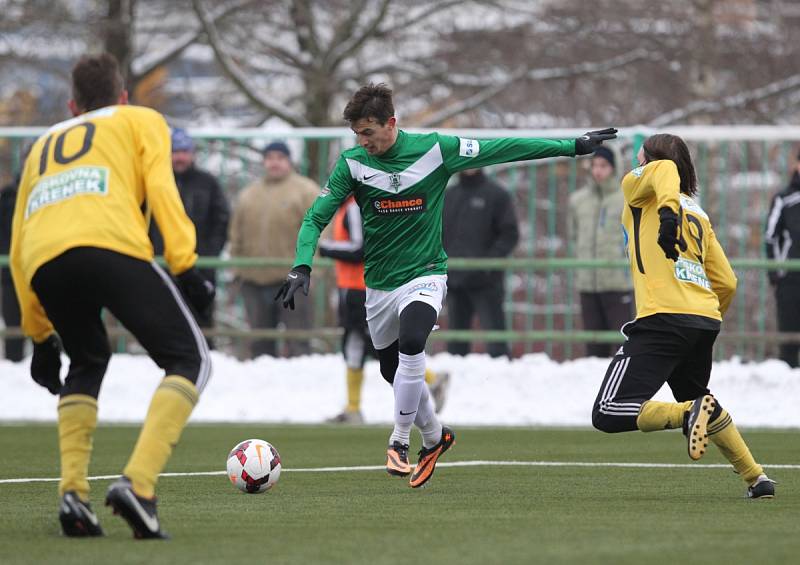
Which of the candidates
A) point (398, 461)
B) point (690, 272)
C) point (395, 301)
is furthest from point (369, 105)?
point (690, 272)

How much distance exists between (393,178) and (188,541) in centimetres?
333

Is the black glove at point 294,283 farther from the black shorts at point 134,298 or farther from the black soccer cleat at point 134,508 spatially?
the black soccer cleat at point 134,508

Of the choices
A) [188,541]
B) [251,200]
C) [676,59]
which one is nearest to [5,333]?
[251,200]

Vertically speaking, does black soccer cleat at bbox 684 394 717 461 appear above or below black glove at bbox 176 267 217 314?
below

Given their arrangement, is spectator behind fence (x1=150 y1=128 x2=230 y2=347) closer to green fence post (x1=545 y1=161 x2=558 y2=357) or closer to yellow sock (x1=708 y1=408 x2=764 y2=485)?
green fence post (x1=545 y1=161 x2=558 y2=357)

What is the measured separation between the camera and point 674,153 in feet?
26.3

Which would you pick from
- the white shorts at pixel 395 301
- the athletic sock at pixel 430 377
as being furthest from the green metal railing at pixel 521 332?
the white shorts at pixel 395 301

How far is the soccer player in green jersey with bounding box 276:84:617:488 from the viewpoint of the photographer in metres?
8.92

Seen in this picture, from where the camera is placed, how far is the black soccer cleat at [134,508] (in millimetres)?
6004

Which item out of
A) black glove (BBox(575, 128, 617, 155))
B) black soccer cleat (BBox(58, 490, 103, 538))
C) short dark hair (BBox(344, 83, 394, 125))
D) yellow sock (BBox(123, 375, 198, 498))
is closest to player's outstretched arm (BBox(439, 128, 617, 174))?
black glove (BBox(575, 128, 617, 155))

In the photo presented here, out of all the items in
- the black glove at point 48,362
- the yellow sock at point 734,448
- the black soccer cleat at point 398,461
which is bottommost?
the black soccer cleat at point 398,461

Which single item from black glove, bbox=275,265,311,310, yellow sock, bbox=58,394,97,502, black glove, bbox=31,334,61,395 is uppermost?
black glove, bbox=275,265,311,310

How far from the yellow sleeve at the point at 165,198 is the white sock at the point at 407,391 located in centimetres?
285

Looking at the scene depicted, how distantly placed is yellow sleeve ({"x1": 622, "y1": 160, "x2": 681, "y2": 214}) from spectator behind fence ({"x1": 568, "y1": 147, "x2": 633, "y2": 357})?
21.1 feet
